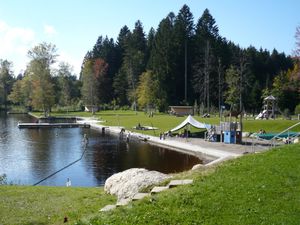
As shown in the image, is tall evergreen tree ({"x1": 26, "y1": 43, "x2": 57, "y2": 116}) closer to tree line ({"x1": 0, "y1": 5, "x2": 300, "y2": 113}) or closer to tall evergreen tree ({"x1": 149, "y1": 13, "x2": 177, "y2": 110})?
tree line ({"x1": 0, "y1": 5, "x2": 300, "y2": 113})

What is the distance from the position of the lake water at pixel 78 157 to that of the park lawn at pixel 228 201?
50.8 ft

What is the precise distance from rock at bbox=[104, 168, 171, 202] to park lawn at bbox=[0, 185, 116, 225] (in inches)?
14.4

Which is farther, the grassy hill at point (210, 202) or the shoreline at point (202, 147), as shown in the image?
the shoreline at point (202, 147)

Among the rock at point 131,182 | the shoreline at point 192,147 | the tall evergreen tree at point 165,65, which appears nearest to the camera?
the rock at point 131,182

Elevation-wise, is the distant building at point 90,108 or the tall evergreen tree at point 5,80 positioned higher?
the tall evergreen tree at point 5,80

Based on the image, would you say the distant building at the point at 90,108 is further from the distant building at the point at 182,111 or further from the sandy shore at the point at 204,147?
the sandy shore at the point at 204,147

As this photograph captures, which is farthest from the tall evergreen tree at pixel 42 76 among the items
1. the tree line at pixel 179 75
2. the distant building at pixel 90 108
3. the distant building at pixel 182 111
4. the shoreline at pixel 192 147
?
the shoreline at pixel 192 147

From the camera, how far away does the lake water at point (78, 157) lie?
29125mm

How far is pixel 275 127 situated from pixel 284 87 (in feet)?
105

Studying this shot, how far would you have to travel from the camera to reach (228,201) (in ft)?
32.8

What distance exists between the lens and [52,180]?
27.6 m

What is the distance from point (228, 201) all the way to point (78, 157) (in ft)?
96.9

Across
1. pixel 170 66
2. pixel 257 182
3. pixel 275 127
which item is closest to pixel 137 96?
pixel 170 66

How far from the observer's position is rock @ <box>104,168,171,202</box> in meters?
14.3
